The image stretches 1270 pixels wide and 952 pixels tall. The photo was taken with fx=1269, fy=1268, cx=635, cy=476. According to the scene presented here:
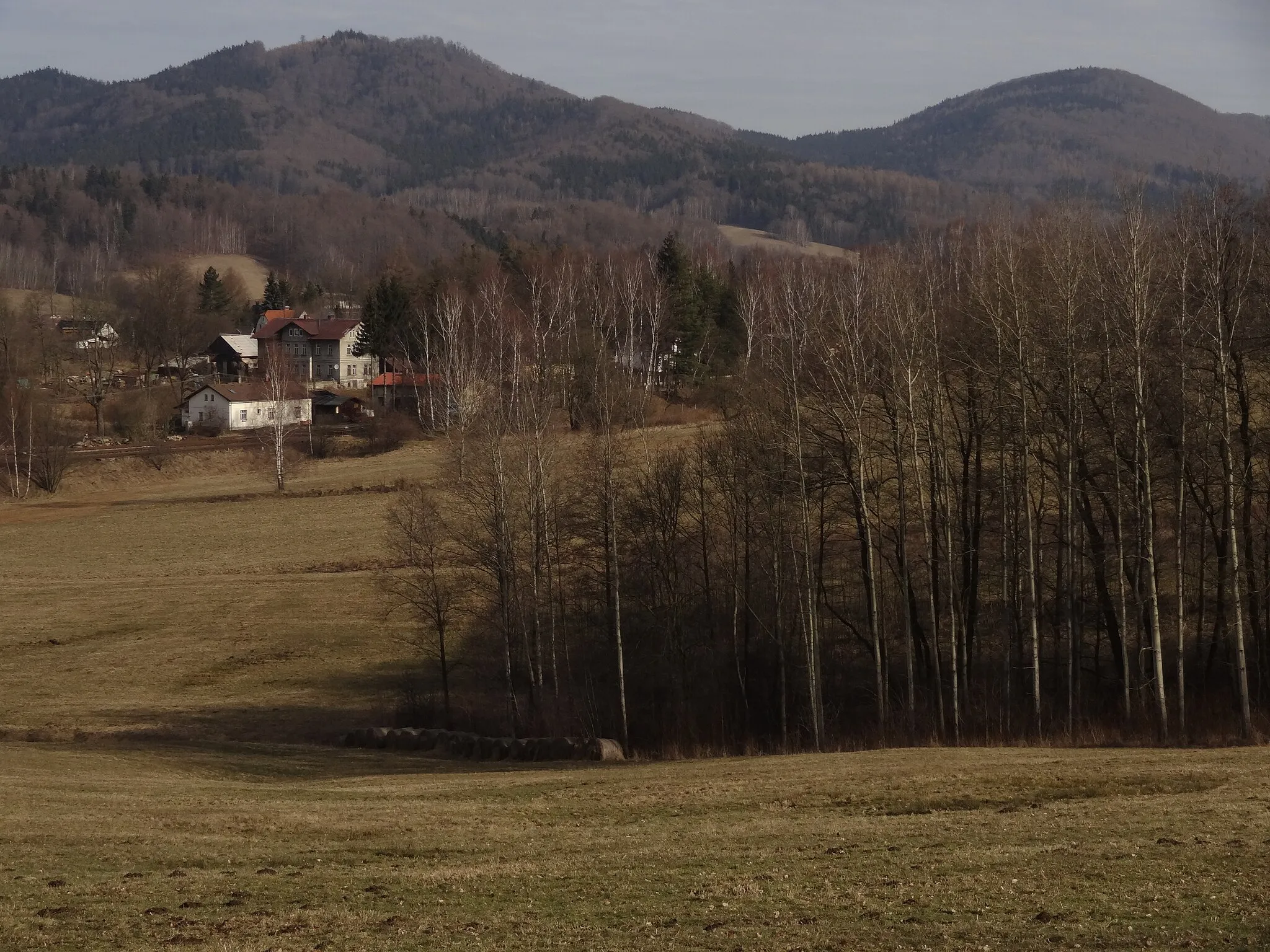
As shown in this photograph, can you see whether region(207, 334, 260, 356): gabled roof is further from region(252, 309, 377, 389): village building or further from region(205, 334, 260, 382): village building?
region(252, 309, 377, 389): village building

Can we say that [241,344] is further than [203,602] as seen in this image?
Yes

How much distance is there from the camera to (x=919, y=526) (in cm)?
4509

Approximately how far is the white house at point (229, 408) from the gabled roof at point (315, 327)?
23639mm

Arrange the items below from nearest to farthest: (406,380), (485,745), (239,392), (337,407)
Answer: (485,745)
(406,380)
(239,392)
(337,407)

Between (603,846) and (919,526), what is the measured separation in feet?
95.8

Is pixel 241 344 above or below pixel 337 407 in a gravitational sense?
above

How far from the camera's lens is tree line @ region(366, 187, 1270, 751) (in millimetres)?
31734

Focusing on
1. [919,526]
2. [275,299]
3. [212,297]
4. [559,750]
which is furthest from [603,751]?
Result: [275,299]

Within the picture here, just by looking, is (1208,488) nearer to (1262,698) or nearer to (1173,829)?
(1262,698)

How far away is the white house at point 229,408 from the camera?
10312cm

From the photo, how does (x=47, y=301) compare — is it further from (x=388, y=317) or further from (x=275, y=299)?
(x=388, y=317)

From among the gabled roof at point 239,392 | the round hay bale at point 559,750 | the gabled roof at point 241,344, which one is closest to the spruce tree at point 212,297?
the gabled roof at point 241,344

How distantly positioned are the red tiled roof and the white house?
239 inches

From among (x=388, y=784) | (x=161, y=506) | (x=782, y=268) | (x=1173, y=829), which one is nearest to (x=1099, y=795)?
(x=1173, y=829)
